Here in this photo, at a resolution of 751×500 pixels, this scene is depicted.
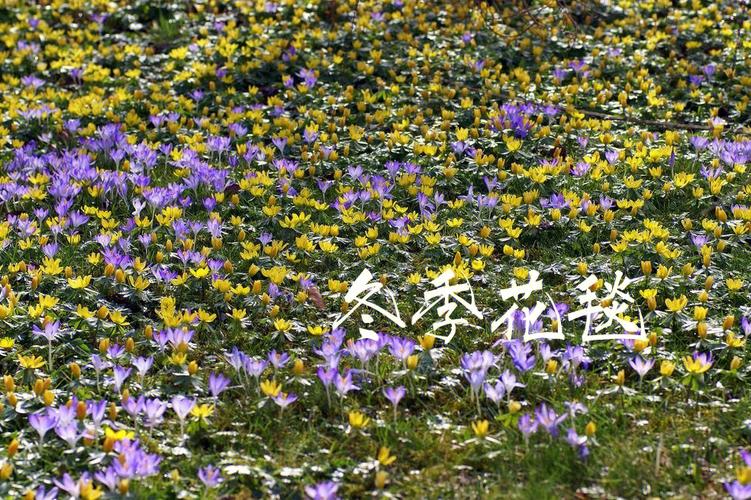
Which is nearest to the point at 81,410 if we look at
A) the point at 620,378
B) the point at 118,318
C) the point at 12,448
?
the point at 12,448

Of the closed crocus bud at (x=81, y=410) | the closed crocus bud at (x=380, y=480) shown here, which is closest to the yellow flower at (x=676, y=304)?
the closed crocus bud at (x=380, y=480)

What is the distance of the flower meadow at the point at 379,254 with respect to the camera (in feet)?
9.93

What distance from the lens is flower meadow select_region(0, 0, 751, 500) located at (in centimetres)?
303

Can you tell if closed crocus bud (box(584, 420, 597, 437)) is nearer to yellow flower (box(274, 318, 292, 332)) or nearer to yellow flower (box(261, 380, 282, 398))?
yellow flower (box(261, 380, 282, 398))

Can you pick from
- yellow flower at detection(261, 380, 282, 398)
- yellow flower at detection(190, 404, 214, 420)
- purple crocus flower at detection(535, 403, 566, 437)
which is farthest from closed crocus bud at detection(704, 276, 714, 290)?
yellow flower at detection(190, 404, 214, 420)

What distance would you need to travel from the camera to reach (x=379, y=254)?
4297 mm

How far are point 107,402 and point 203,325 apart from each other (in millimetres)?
578

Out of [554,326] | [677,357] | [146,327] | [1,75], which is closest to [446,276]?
[554,326]

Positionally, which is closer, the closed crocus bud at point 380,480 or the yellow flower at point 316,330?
the closed crocus bud at point 380,480

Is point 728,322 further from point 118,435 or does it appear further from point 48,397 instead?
point 48,397

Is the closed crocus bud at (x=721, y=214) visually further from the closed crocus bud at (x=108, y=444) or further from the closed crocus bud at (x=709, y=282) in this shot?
the closed crocus bud at (x=108, y=444)

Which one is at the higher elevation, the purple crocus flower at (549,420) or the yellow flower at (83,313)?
the purple crocus flower at (549,420)

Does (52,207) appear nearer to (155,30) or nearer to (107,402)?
(107,402)

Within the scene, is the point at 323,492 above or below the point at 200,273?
above
